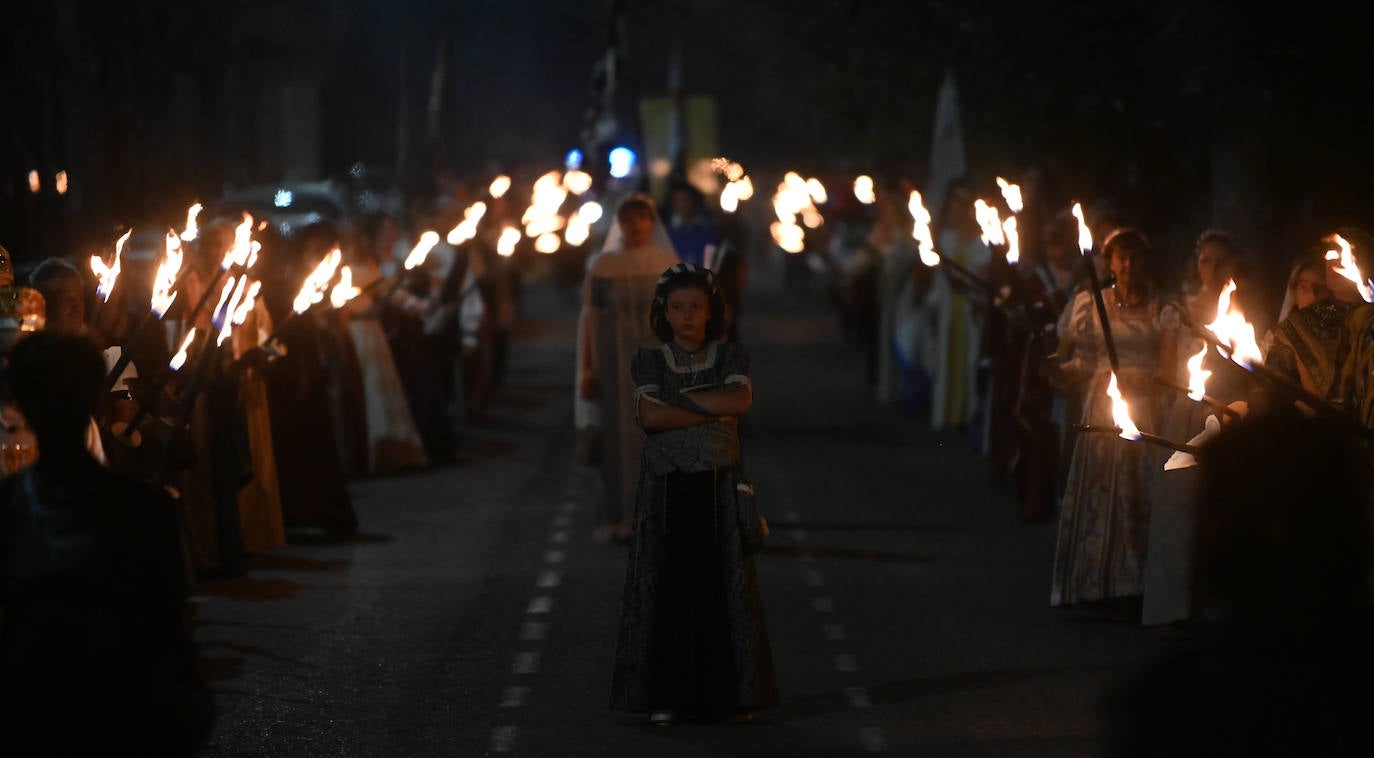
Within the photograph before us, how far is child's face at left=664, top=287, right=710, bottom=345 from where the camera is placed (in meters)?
8.26

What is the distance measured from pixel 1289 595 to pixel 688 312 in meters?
4.55

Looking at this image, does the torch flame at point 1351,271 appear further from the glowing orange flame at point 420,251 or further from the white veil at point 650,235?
the glowing orange flame at point 420,251

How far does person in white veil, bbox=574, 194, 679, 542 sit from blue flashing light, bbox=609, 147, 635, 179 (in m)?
12.8

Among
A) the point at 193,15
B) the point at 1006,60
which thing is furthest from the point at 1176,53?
the point at 193,15

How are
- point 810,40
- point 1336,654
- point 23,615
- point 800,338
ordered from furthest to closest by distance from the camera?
1. point 800,338
2. point 810,40
3. point 23,615
4. point 1336,654

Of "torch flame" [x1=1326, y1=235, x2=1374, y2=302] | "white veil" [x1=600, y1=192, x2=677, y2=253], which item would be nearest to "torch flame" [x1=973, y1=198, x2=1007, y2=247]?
"torch flame" [x1=1326, y1=235, x2=1374, y2=302]

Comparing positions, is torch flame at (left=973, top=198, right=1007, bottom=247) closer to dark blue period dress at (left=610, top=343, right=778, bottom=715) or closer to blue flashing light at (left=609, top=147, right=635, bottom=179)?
dark blue period dress at (left=610, top=343, right=778, bottom=715)

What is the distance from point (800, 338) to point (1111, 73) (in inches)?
644

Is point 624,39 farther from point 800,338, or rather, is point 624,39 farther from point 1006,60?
point 1006,60

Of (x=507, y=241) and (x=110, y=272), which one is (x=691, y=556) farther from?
(x=507, y=241)

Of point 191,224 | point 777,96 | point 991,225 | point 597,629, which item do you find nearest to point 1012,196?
point 991,225

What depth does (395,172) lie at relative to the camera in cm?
5688

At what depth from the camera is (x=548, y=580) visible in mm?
11812

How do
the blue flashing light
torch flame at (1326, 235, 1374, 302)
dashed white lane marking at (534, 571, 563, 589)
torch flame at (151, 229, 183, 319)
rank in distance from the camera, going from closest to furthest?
torch flame at (151, 229, 183, 319), torch flame at (1326, 235, 1374, 302), dashed white lane marking at (534, 571, 563, 589), the blue flashing light
